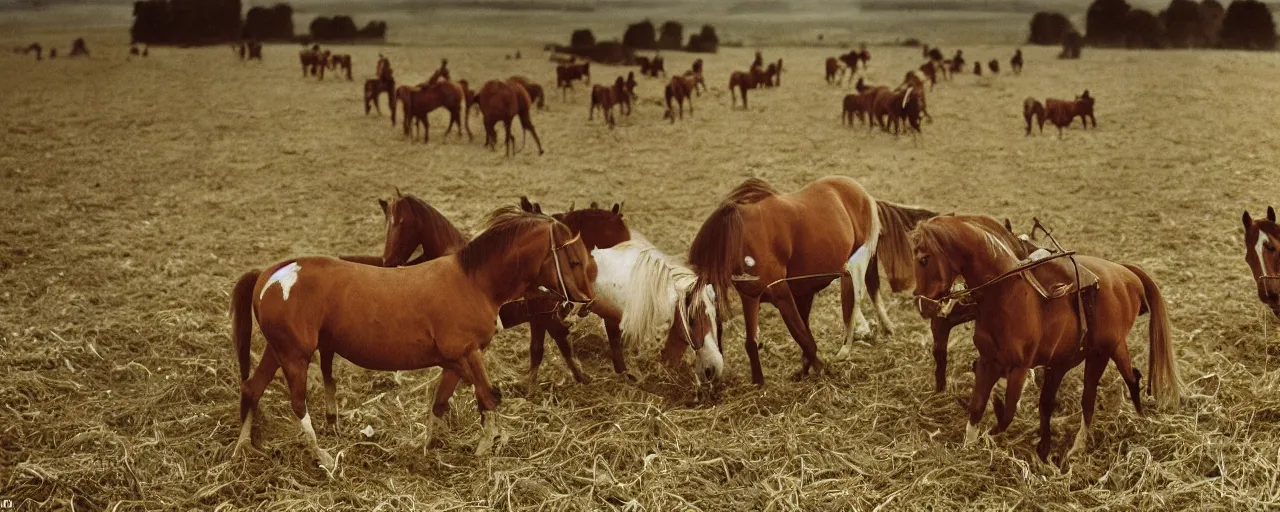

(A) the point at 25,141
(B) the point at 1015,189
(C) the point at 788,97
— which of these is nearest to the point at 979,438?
(B) the point at 1015,189

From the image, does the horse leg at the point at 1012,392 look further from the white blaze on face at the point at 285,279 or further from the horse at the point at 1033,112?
the horse at the point at 1033,112

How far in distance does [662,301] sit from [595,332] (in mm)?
1496

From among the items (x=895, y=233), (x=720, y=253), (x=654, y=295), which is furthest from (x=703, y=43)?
(x=654, y=295)

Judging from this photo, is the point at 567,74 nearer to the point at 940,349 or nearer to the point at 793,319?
the point at 793,319

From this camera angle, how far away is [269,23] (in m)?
28.6

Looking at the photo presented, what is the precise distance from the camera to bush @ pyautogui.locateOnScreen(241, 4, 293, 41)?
27859 millimetres

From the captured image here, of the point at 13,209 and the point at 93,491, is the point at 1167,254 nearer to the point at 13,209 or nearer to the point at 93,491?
the point at 93,491

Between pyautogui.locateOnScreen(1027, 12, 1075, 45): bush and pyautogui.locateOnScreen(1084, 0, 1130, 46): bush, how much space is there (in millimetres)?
782

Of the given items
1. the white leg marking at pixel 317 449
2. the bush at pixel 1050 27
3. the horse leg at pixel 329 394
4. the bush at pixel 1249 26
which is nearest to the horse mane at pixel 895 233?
the horse leg at pixel 329 394

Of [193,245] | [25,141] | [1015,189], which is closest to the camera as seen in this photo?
[193,245]

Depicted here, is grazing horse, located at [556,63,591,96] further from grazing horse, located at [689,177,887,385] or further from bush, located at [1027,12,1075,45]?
bush, located at [1027,12,1075,45]

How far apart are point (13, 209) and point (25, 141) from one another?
519 cm

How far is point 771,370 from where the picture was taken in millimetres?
5922

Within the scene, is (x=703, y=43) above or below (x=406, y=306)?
above
